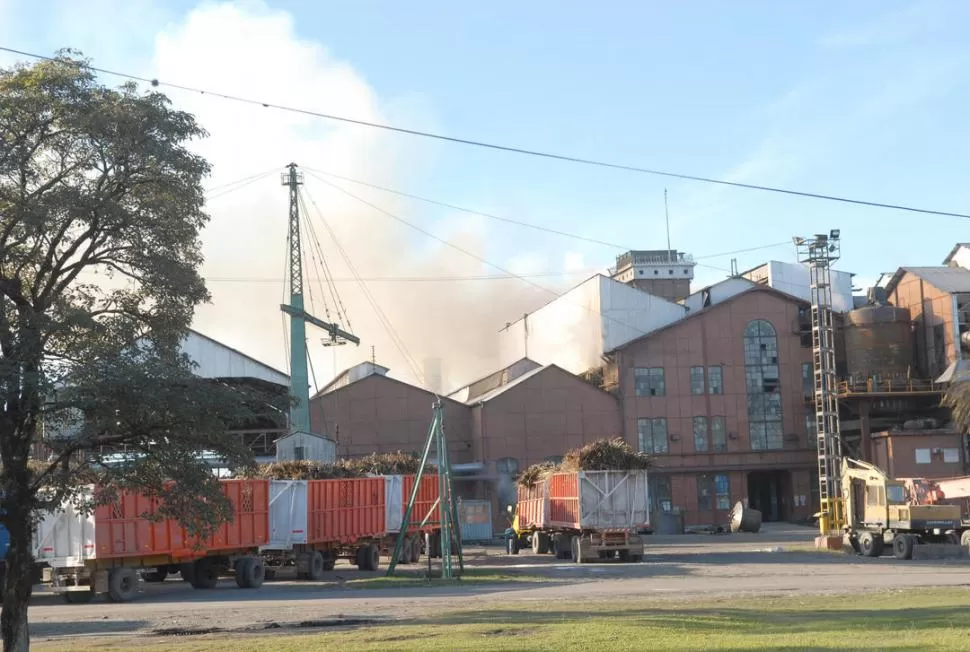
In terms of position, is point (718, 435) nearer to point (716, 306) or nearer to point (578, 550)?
point (716, 306)

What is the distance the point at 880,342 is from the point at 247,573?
48.2 m

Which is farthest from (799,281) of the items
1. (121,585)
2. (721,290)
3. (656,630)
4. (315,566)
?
(656,630)

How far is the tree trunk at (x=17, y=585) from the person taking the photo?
1426cm

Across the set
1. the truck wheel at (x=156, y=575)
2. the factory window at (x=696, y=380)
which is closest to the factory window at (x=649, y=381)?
the factory window at (x=696, y=380)

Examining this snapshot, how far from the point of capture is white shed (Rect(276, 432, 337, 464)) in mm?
55062

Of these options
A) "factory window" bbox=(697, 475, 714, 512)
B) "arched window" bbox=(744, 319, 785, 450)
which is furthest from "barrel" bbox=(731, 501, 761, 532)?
"arched window" bbox=(744, 319, 785, 450)

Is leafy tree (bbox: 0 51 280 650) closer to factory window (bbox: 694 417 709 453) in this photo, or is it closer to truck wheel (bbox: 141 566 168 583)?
truck wheel (bbox: 141 566 168 583)

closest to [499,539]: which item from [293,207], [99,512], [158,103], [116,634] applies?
[293,207]

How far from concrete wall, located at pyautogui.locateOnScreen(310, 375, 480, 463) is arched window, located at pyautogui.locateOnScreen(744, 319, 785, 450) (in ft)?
61.9

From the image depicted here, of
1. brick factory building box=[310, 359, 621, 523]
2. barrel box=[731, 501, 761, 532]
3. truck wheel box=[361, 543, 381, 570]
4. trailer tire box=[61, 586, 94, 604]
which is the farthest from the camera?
brick factory building box=[310, 359, 621, 523]

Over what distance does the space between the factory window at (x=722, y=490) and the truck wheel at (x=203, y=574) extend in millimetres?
44117

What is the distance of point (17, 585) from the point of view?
14.4 metres

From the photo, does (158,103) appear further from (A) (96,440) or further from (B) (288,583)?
(B) (288,583)

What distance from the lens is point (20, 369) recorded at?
1351 centimetres
